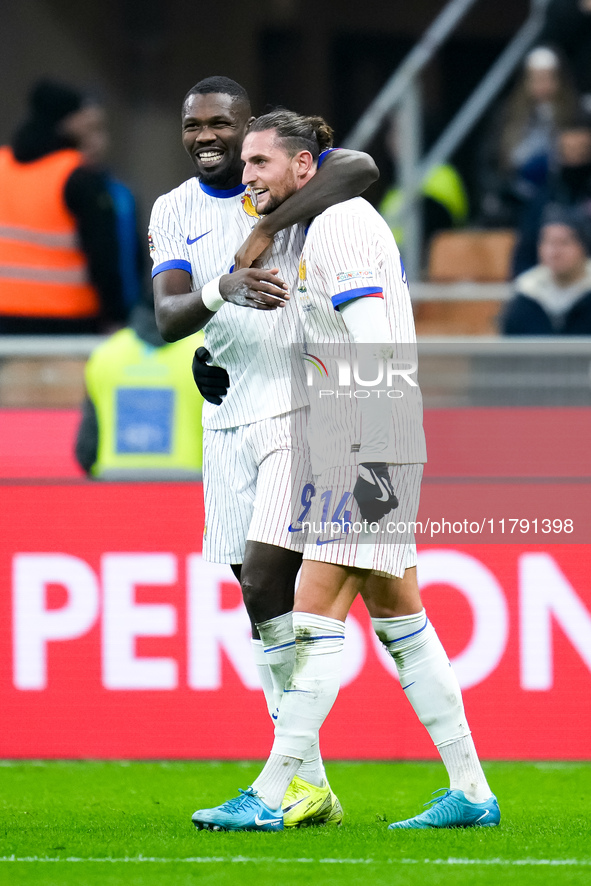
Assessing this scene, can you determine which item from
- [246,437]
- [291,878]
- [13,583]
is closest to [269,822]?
[291,878]

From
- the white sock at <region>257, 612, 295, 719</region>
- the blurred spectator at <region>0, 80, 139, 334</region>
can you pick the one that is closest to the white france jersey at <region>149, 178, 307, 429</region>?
the white sock at <region>257, 612, 295, 719</region>

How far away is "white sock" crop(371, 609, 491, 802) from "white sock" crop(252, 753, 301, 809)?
38 cm

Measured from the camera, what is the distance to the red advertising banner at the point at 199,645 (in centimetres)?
562

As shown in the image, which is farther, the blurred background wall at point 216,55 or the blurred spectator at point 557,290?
the blurred background wall at point 216,55

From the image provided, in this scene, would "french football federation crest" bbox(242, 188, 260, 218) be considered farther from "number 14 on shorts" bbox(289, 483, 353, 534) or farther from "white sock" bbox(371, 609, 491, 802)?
"white sock" bbox(371, 609, 491, 802)

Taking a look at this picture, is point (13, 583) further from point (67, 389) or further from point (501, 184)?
point (501, 184)

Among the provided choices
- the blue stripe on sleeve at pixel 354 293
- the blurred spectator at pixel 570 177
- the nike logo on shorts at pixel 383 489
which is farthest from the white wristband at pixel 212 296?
the blurred spectator at pixel 570 177

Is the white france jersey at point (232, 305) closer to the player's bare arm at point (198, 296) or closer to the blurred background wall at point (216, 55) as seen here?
the player's bare arm at point (198, 296)

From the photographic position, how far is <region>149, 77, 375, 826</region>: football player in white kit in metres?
4.14

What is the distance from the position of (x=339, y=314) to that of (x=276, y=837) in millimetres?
1398

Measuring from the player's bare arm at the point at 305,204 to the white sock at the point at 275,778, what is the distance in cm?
133

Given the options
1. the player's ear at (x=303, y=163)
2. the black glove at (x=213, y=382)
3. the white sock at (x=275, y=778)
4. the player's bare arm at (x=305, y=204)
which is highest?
the player's ear at (x=303, y=163)

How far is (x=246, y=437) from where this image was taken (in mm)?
4305

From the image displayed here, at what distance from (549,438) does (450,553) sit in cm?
154
